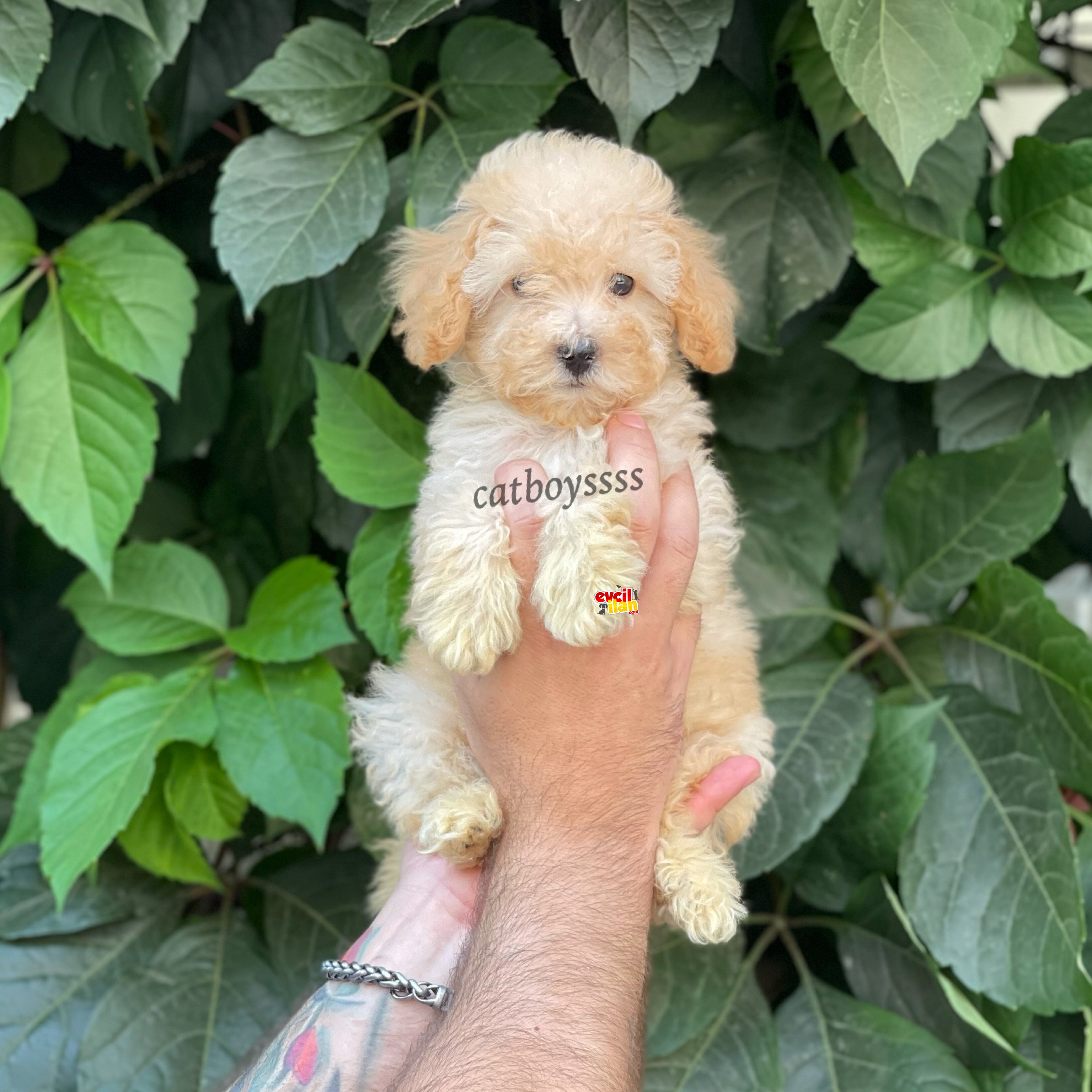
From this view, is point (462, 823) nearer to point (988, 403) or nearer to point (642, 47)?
point (642, 47)

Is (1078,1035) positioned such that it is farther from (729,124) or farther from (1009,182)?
(729,124)

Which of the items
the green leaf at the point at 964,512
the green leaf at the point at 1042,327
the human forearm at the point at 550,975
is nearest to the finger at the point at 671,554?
the human forearm at the point at 550,975

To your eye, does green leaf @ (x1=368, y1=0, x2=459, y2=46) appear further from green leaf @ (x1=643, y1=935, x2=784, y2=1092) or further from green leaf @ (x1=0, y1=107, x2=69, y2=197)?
green leaf @ (x1=643, y1=935, x2=784, y2=1092)

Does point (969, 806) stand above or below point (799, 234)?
below

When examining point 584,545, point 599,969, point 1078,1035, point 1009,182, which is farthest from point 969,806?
point 1009,182

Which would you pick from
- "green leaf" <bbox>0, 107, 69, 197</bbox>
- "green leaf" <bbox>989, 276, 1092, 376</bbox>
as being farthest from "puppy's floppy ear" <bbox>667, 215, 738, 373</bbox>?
"green leaf" <bbox>0, 107, 69, 197</bbox>

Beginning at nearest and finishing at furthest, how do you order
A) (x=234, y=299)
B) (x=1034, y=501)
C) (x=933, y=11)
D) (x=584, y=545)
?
1. (x=584, y=545)
2. (x=933, y=11)
3. (x=1034, y=501)
4. (x=234, y=299)
